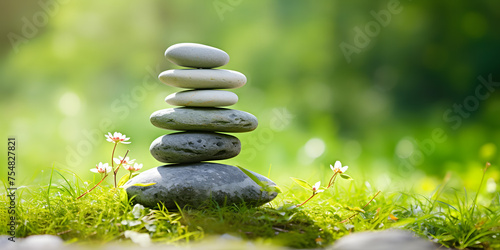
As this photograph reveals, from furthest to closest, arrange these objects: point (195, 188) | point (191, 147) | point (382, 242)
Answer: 1. point (191, 147)
2. point (195, 188)
3. point (382, 242)

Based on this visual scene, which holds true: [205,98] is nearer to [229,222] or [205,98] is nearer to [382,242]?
[229,222]

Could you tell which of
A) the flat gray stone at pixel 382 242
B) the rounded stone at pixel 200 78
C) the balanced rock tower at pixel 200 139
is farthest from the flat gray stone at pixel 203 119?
the flat gray stone at pixel 382 242

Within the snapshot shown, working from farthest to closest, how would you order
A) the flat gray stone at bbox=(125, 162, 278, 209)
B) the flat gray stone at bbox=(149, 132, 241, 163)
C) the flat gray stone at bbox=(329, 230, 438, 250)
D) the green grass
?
the flat gray stone at bbox=(149, 132, 241, 163)
the flat gray stone at bbox=(125, 162, 278, 209)
the green grass
the flat gray stone at bbox=(329, 230, 438, 250)

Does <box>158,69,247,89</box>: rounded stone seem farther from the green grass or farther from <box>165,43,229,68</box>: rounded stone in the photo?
the green grass

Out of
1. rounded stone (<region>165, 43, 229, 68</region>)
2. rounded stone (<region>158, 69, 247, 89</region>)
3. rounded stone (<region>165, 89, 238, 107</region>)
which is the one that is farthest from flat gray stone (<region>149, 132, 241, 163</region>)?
rounded stone (<region>165, 43, 229, 68</region>)

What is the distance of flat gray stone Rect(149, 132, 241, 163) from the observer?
374 centimetres

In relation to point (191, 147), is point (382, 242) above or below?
below

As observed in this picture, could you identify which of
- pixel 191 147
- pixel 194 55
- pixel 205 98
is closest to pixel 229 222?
pixel 191 147

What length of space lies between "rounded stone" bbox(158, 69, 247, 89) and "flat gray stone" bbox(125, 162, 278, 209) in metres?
0.76

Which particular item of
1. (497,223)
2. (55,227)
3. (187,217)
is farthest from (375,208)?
Result: (55,227)

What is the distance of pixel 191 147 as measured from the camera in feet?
12.3

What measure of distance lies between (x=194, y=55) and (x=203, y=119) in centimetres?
60

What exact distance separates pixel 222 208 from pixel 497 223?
2.30 m

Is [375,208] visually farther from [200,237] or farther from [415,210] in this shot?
[200,237]
